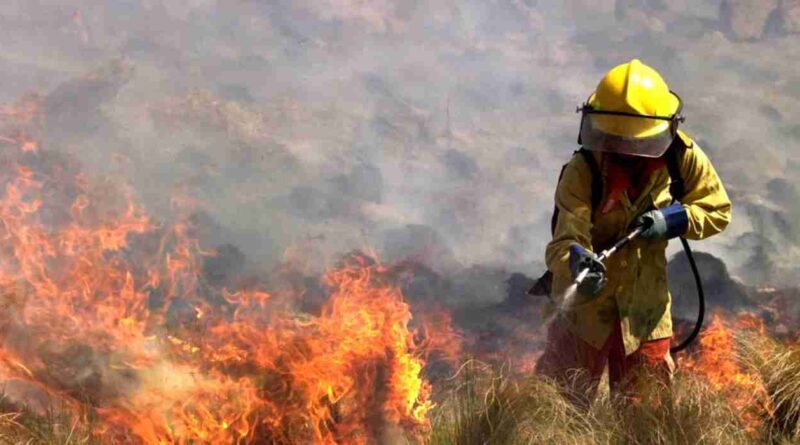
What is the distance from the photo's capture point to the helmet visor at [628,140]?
3117 mm

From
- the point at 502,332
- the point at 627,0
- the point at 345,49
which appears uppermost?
the point at 627,0

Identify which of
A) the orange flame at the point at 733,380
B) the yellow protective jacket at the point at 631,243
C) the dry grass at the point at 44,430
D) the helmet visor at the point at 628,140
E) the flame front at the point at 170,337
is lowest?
the flame front at the point at 170,337

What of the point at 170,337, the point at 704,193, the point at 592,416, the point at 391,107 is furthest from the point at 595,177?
the point at 391,107

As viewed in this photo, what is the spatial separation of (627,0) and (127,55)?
5400 mm

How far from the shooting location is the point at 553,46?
327 inches

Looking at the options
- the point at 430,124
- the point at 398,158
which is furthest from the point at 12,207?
the point at 430,124

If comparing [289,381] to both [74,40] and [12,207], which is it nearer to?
[12,207]

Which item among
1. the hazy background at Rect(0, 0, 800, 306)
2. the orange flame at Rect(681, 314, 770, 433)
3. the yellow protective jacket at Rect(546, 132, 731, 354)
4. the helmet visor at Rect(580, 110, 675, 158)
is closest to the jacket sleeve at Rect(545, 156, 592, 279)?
the yellow protective jacket at Rect(546, 132, 731, 354)

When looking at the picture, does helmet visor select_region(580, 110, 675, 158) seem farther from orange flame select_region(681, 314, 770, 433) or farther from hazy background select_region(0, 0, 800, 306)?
hazy background select_region(0, 0, 800, 306)

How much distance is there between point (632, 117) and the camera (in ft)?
10.3

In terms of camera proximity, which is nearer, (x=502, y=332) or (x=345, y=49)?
(x=502, y=332)

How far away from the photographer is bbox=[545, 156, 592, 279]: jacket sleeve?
10.2 feet

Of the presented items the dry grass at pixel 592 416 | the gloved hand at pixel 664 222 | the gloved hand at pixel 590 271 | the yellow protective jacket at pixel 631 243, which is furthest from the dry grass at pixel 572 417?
the gloved hand at pixel 664 222

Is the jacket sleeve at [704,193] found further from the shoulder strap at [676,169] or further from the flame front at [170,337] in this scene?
the flame front at [170,337]
